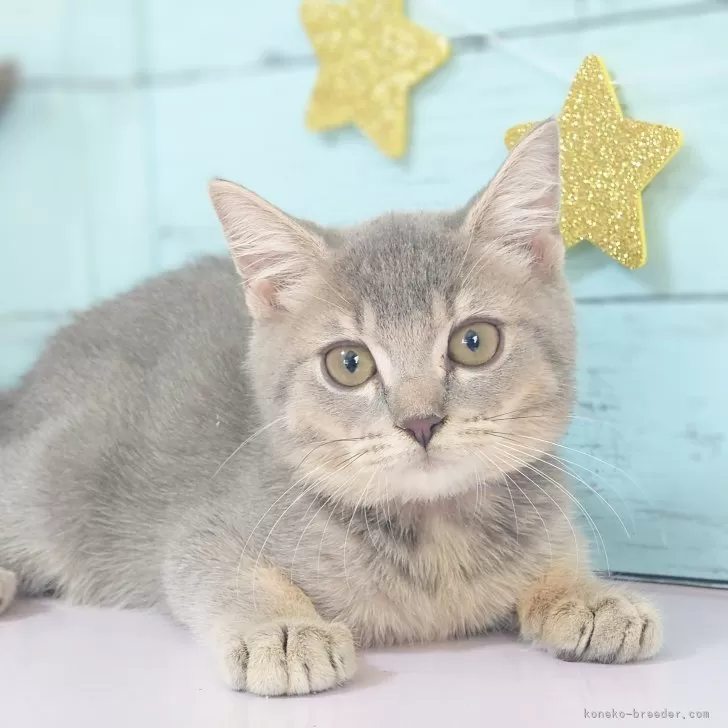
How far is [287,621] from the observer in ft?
3.13

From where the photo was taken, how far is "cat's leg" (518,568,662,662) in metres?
0.97

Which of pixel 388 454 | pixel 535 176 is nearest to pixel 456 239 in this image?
pixel 535 176

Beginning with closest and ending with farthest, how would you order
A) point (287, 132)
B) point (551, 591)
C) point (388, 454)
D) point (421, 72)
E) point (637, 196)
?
point (388, 454) < point (551, 591) < point (637, 196) < point (421, 72) < point (287, 132)

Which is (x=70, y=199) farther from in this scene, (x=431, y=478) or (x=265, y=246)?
(x=431, y=478)

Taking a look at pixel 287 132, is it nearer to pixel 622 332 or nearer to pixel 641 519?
pixel 622 332

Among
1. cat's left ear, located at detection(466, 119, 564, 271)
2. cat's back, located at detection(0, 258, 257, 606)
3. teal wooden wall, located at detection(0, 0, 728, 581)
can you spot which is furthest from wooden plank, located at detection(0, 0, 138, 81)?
cat's left ear, located at detection(466, 119, 564, 271)

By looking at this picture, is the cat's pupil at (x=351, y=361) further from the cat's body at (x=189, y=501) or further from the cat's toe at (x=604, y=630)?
the cat's toe at (x=604, y=630)

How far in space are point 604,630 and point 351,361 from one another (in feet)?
1.33

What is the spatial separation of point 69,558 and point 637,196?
0.98 meters

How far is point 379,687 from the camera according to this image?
3.01 feet

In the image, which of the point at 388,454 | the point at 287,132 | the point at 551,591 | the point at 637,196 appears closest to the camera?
the point at 388,454

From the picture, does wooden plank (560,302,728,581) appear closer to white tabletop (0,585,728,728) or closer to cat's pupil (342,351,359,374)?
white tabletop (0,585,728,728)

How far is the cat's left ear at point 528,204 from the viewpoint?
3.46 feet

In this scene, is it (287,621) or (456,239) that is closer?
(287,621)
